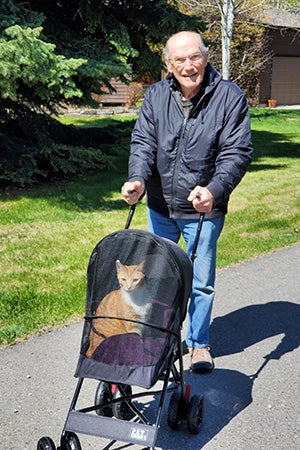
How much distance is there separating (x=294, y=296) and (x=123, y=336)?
301 cm

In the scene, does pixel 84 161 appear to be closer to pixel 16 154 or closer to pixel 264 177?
pixel 16 154

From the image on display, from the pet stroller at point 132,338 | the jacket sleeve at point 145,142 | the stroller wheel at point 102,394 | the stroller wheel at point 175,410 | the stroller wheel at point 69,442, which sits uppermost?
the jacket sleeve at point 145,142

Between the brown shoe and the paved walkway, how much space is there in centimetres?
5

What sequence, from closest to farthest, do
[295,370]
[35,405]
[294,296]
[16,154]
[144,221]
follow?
[35,405], [295,370], [294,296], [144,221], [16,154]

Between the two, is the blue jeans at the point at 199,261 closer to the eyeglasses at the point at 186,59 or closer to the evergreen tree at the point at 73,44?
the eyeglasses at the point at 186,59

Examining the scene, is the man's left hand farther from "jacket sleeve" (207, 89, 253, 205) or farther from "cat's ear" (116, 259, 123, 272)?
"cat's ear" (116, 259, 123, 272)

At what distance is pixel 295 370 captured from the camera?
4.22 metres

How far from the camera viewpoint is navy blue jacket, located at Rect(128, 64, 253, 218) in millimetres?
3627

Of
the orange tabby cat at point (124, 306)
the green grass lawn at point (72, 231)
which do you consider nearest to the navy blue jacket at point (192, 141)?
the orange tabby cat at point (124, 306)

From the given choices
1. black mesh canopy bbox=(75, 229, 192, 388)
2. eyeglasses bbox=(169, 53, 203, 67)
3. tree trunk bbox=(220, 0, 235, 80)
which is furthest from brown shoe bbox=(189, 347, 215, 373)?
tree trunk bbox=(220, 0, 235, 80)

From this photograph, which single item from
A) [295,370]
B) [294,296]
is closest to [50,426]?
[295,370]

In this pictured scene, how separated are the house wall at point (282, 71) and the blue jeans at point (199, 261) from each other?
27.0 m

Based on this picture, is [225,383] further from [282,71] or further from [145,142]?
[282,71]

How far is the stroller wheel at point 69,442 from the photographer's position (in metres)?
2.93
